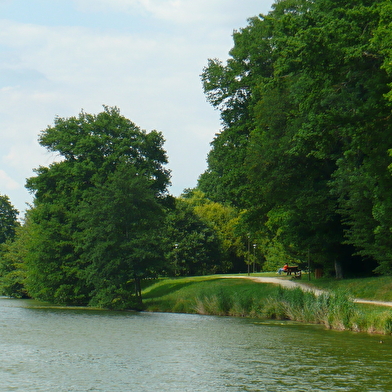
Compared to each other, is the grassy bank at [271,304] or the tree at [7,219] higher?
the tree at [7,219]

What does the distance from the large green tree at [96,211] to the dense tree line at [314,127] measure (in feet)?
23.3

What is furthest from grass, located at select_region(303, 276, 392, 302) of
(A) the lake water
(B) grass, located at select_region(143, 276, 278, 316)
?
(A) the lake water

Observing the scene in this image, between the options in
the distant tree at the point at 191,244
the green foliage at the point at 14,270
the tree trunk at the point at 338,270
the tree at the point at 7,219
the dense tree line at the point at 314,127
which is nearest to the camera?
the dense tree line at the point at 314,127

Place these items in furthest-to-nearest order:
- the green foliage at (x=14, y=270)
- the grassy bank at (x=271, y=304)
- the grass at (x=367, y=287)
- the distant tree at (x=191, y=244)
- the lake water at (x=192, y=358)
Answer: the distant tree at (x=191, y=244)
the green foliage at (x=14, y=270)
the grass at (x=367, y=287)
the grassy bank at (x=271, y=304)
the lake water at (x=192, y=358)

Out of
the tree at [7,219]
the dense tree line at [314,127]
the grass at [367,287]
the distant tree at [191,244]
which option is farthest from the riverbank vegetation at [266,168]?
the tree at [7,219]

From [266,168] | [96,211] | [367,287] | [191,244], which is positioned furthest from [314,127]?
[191,244]

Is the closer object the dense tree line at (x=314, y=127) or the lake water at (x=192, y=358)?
the lake water at (x=192, y=358)

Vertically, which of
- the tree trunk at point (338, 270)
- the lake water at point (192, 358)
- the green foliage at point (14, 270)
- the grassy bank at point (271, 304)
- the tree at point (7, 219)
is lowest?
the lake water at point (192, 358)

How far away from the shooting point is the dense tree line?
2698cm

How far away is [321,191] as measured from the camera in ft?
122

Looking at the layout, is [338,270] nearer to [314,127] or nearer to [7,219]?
[314,127]

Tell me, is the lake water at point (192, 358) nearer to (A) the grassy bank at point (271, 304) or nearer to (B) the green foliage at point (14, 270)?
(A) the grassy bank at point (271, 304)

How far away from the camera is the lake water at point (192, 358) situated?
609 inches

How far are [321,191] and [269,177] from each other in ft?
10.1
